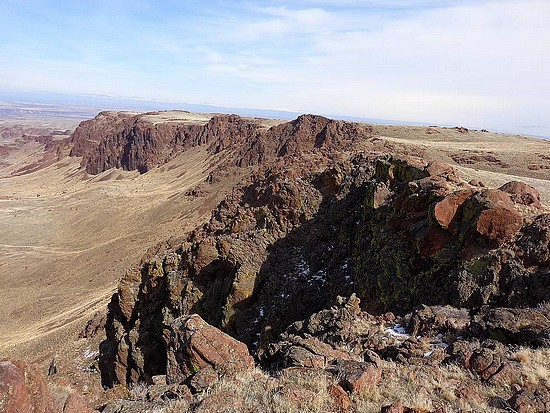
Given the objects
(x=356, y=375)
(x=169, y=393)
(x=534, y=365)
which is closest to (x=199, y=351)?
(x=169, y=393)

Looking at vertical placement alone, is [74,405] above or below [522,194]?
below

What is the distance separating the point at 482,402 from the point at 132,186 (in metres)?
62.2

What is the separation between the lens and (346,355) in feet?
25.0

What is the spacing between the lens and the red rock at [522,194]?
34.6ft

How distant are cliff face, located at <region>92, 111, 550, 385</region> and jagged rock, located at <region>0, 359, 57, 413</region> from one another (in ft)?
14.5

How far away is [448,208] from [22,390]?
9600 mm

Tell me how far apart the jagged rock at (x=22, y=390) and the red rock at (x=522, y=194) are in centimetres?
1086

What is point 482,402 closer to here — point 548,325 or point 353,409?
point 353,409

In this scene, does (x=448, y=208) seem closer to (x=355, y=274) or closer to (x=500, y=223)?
(x=500, y=223)

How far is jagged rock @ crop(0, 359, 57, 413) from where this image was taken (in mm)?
4527

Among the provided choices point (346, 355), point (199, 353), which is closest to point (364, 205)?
point (346, 355)

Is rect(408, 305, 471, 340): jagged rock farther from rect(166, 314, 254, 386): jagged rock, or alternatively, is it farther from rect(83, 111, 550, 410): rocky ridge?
rect(166, 314, 254, 386): jagged rock

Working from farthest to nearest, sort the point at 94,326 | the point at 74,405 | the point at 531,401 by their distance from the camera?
the point at 94,326 < the point at 531,401 < the point at 74,405

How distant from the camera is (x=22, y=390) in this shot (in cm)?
465
